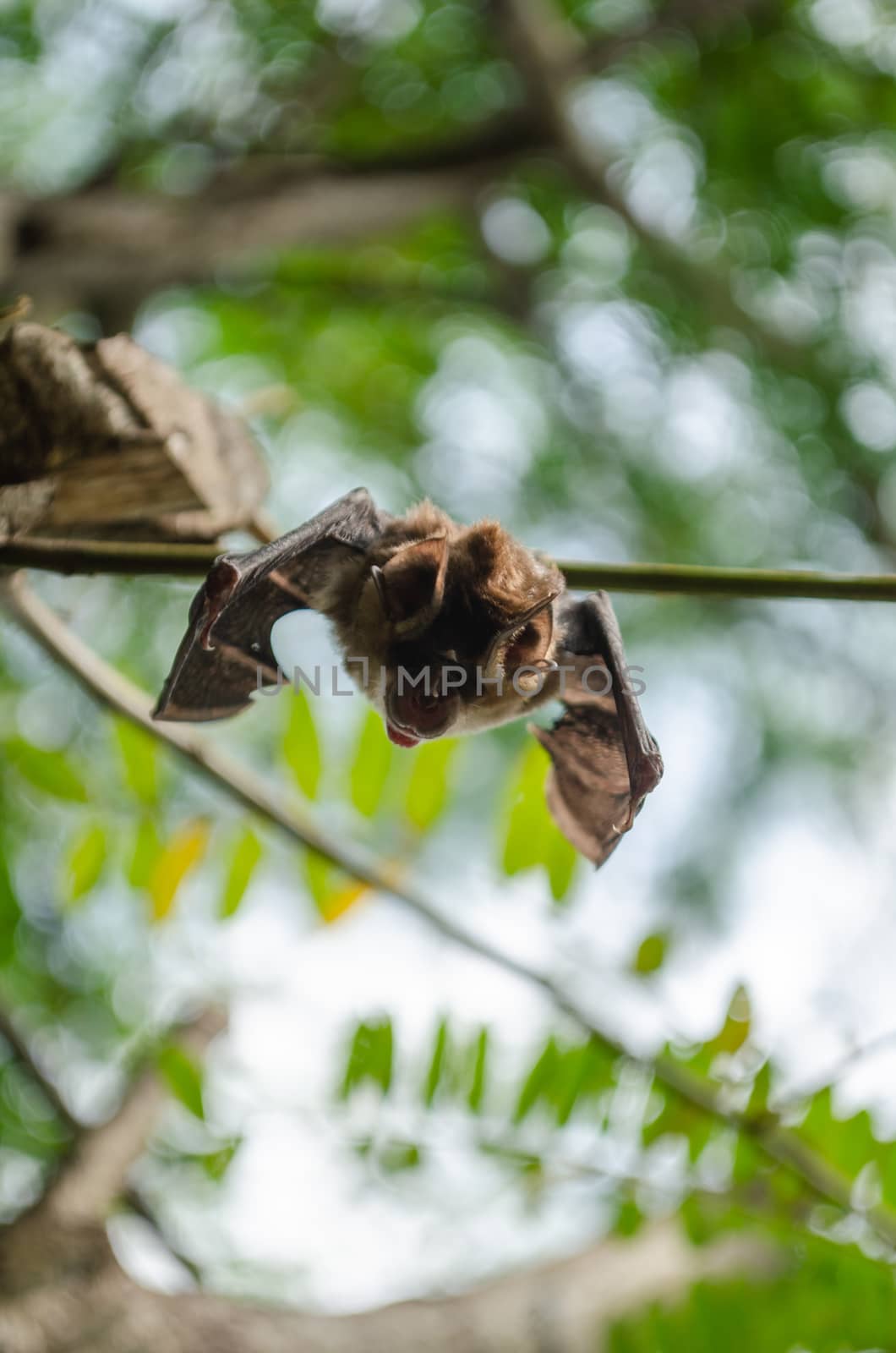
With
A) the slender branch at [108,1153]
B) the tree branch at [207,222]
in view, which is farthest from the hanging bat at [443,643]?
the tree branch at [207,222]

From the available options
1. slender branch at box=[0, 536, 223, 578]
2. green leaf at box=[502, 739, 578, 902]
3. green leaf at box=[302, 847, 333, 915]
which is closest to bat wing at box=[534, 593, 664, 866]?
green leaf at box=[502, 739, 578, 902]

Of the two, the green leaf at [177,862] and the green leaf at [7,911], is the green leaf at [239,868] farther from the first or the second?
the green leaf at [7,911]

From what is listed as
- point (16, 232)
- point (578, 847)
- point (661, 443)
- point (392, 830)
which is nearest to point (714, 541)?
point (661, 443)

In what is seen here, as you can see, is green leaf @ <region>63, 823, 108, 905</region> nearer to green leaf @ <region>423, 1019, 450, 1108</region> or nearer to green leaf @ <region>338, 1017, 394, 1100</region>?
green leaf @ <region>338, 1017, 394, 1100</region>

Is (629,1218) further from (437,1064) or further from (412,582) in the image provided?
(412,582)

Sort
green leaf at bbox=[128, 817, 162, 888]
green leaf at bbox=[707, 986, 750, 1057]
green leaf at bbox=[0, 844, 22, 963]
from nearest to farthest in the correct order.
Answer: green leaf at bbox=[707, 986, 750, 1057], green leaf at bbox=[128, 817, 162, 888], green leaf at bbox=[0, 844, 22, 963]

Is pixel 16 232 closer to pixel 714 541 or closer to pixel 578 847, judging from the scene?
pixel 578 847
